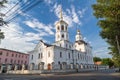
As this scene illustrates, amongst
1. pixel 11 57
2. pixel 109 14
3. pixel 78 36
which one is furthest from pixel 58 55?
pixel 109 14

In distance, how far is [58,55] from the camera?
148ft

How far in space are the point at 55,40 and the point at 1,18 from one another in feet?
149

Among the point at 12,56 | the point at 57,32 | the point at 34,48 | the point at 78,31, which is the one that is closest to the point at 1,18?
the point at 34,48

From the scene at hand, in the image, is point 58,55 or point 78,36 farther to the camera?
point 78,36

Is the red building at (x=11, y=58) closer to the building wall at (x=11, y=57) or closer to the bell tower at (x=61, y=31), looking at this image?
the building wall at (x=11, y=57)

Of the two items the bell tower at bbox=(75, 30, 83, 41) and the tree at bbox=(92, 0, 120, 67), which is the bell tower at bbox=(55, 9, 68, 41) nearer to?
the bell tower at bbox=(75, 30, 83, 41)

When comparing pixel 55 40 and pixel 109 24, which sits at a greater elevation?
pixel 55 40

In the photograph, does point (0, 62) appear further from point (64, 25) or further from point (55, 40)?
point (64, 25)

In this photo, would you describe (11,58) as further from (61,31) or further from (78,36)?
(78,36)

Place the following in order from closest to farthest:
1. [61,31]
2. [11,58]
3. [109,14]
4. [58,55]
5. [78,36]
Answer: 1. [109,14]
2. [58,55]
3. [61,31]
4. [11,58]
5. [78,36]

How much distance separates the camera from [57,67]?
132 feet

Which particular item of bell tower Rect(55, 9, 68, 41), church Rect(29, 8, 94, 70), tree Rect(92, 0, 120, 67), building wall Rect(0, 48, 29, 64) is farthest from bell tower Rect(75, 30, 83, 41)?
tree Rect(92, 0, 120, 67)

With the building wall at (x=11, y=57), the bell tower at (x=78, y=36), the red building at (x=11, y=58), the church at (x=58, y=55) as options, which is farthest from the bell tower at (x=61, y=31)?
the building wall at (x=11, y=57)

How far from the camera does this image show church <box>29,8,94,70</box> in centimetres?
4312
